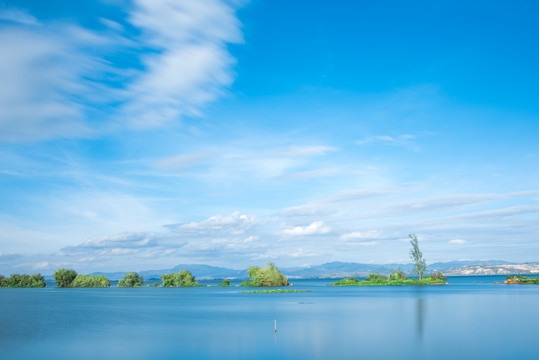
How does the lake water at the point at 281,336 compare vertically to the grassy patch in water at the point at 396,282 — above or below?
above

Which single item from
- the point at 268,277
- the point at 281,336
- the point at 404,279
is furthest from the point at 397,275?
the point at 281,336

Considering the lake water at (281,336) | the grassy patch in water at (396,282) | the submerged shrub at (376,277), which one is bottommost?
the grassy patch in water at (396,282)

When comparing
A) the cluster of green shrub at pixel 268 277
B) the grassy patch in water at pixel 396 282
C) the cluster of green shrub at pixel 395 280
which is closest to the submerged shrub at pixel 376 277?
the cluster of green shrub at pixel 395 280

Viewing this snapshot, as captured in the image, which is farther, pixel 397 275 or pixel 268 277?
pixel 397 275

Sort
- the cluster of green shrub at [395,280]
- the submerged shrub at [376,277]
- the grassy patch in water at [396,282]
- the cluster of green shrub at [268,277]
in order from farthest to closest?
1. the submerged shrub at [376,277]
2. the cluster of green shrub at [395,280]
3. the grassy patch in water at [396,282]
4. the cluster of green shrub at [268,277]

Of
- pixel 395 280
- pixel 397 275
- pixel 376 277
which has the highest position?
pixel 397 275

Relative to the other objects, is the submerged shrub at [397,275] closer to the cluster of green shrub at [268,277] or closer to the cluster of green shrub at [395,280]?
the cluster of green shrub at [395,280]

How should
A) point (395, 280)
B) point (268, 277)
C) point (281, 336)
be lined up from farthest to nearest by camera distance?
1. point (395, 280)
2. point (268, 277)
3. point (281, 336)

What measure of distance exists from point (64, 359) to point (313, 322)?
29549 millimetres

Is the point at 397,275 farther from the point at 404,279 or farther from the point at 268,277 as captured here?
the point at 268,277

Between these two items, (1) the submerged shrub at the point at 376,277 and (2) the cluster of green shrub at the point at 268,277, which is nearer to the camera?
(2) the cluster of green shrub at the point at 268,277

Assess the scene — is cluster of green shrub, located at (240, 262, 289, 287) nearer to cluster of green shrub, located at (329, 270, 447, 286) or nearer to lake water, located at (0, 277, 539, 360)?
cluster of green shrub, located at (329, 270, 447, 286)

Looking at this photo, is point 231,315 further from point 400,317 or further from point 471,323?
point 471,323

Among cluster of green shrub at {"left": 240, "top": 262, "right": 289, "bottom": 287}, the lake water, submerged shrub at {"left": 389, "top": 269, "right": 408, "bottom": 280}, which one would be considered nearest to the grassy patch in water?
submerged shrub at {"left": 389, "top": 269, "right": 408, "bottom": 280}
